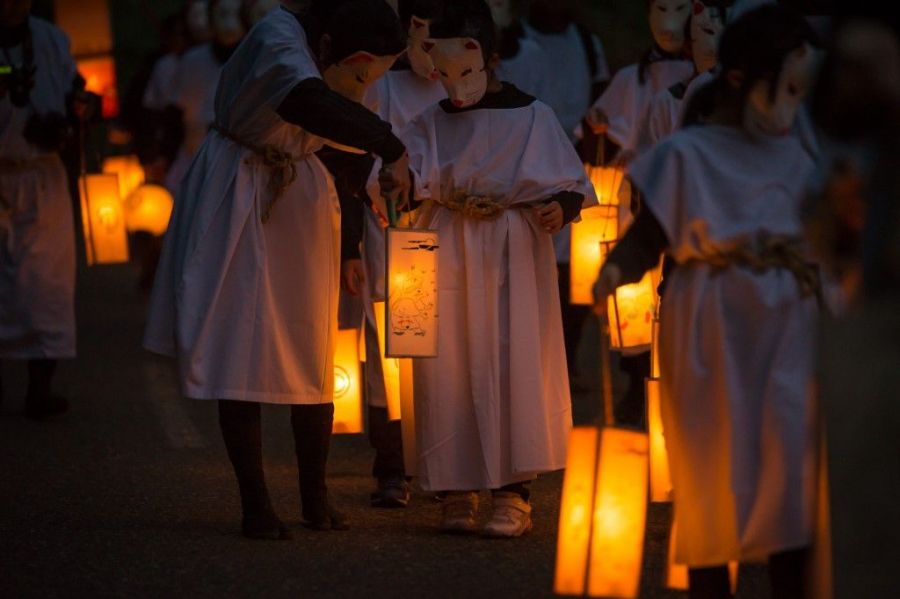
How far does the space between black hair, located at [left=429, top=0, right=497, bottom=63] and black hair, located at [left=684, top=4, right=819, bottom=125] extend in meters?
2.00

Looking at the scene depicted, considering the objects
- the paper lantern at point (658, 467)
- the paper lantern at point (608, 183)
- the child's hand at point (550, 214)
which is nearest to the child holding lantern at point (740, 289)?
the paper lantern at point (658, 467)

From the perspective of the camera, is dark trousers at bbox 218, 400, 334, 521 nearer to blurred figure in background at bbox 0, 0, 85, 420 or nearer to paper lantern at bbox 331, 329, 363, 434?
paper lantern at bbox 331, 329, 363, 434

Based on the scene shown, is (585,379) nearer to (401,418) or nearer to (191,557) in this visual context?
(401,418)

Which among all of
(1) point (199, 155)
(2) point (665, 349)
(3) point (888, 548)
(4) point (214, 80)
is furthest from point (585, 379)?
(3) point (888, 548)

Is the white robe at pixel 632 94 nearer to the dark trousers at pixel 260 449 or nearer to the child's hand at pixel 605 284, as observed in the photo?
the dark trousers at pixel 260 449

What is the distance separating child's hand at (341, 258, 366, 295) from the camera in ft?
26.5

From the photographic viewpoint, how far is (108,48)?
57.2 feet

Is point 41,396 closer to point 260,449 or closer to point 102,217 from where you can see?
point 102,217

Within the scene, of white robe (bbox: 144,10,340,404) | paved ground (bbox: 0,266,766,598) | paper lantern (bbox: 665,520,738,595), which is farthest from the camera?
white robe (bbox: 144,10,340,404)

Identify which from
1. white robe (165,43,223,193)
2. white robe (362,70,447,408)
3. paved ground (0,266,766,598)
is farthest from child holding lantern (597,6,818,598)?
white robe (165,43,223,193)

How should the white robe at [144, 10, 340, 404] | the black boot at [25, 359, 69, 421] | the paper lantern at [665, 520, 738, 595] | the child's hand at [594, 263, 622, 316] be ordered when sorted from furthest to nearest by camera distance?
the black boot at [25, 359, 69, 421]
the white robe at [144, 10, 340, 404]
the paper lantern at [665, 520, 738, 595]
the child's hand at [594, 263, 622, 316]

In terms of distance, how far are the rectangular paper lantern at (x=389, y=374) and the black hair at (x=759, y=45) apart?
296 cm

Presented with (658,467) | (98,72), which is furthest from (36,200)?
(98,72)

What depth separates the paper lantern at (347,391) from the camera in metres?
8.69
